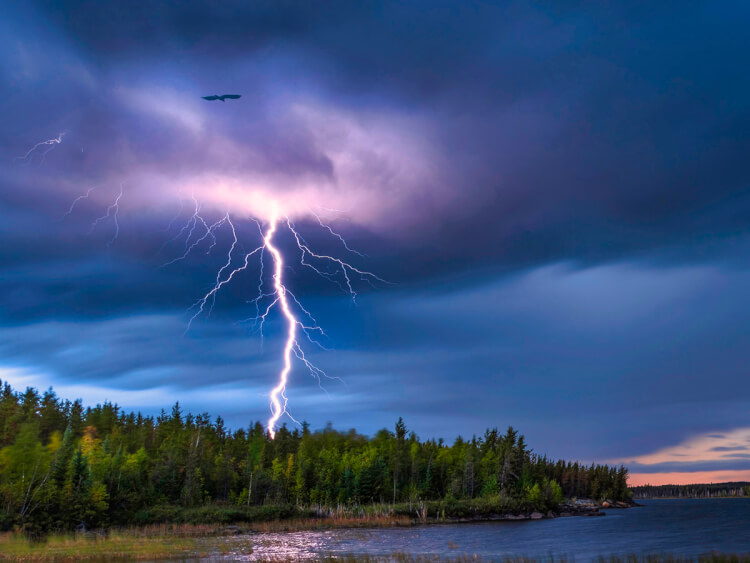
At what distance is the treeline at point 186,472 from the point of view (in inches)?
3100

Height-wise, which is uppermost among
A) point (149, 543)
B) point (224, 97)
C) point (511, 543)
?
point (224, 97)

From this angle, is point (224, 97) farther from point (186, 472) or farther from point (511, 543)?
point (186, 472)

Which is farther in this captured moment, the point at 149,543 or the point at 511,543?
the point at 511,543

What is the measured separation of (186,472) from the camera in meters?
112

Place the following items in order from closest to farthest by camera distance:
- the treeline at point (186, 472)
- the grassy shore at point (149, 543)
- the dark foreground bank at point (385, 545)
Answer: the dark foreground bank at point (385, 545) → the grassy shore at point (149, 543) → the treeline at point (186, 472)

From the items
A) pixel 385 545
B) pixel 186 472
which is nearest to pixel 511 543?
pixel 385 545

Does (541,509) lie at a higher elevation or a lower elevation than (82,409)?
lower

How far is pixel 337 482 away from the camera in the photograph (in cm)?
12662

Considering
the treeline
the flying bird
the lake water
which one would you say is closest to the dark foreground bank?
the lake water

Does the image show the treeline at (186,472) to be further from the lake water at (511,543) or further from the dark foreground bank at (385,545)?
the lake water at (511,543)

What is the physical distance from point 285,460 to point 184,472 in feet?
88.5

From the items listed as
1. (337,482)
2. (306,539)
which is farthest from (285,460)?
(306,539)

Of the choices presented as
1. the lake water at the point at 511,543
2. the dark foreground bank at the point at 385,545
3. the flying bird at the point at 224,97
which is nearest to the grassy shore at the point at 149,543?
the dark foreground bank at the point at 385,545

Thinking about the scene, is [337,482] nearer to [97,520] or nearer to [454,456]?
[454,456]
